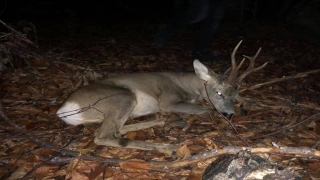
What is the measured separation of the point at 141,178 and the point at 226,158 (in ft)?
2.59

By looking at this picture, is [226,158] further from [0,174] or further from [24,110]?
[24,110]

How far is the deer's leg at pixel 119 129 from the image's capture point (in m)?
3.33

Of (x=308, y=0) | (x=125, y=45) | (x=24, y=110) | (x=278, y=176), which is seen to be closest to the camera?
(x=278, y=176)

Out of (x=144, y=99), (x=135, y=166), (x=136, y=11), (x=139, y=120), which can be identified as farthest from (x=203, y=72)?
(x=136, y=11)

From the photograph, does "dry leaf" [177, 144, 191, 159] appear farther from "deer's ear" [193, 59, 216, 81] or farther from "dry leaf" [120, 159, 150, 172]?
"deer's ear" [193, 59, 216, 81]

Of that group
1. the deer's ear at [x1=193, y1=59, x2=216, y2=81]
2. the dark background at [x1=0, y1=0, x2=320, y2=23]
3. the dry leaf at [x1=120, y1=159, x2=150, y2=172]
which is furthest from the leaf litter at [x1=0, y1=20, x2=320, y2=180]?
the dark background at [x1=0, y1=0, x2=320, y2=23]

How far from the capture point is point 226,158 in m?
2.48

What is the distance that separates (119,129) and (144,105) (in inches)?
29.3

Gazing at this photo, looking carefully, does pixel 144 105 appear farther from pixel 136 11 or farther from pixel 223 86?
pixel 136 11

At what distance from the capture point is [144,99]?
14.3 feet

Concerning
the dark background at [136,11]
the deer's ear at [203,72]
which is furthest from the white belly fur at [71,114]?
the dark background at [136,11]

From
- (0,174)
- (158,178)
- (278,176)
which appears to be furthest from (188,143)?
(0,174)

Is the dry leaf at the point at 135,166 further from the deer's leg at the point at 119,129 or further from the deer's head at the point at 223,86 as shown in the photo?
the deer's head at the point at 223,86

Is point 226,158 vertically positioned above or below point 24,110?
above
